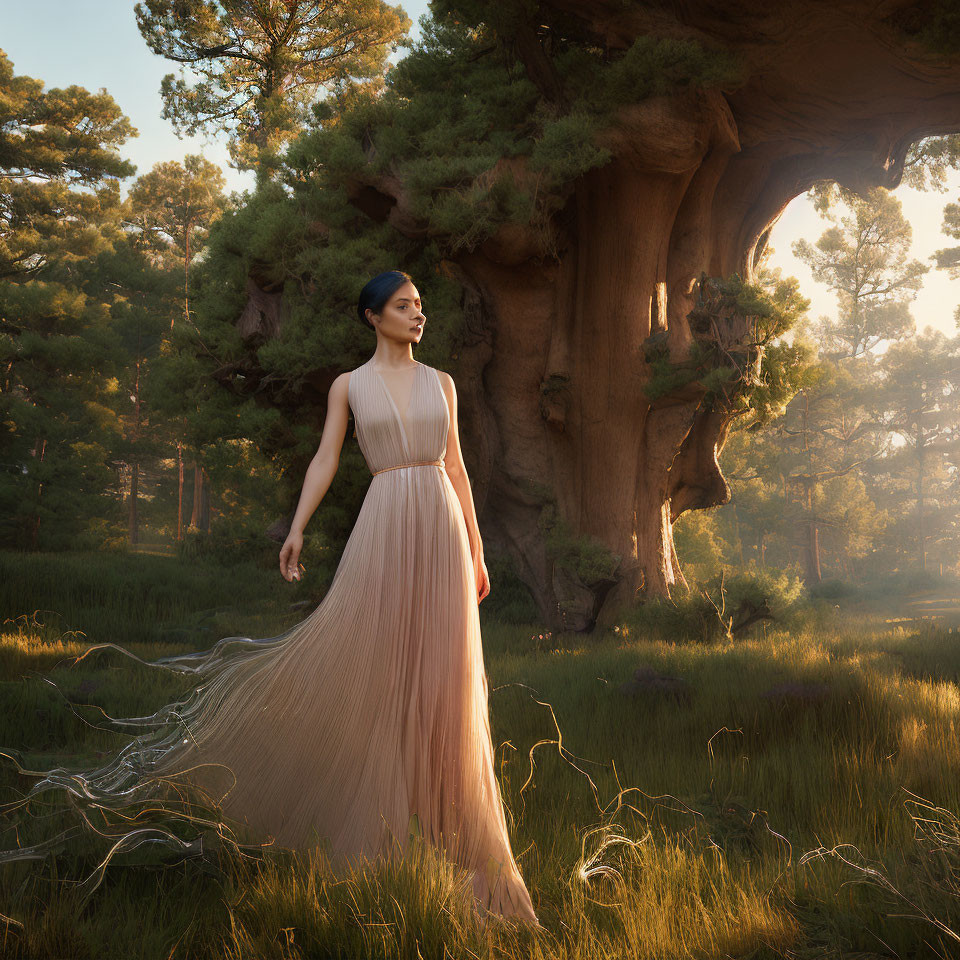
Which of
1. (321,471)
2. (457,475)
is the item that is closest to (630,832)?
(457,475)

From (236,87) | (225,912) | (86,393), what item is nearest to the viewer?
(225,912)

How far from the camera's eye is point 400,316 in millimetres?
3404

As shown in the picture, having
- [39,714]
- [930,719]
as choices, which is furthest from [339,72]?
[930,719]

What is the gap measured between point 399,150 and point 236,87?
780 centimetres

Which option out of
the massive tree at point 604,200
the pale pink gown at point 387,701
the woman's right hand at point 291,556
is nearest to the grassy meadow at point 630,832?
the pale pink gown at point 387,701

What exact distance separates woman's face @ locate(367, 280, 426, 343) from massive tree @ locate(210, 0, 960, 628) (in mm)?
5108

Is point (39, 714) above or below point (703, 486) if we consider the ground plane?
below

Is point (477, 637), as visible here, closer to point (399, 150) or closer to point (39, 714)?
point (39, 714)

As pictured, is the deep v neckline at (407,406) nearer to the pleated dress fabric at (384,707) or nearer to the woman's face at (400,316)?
the pleated dress fabric at (384,707)

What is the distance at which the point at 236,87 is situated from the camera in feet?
48.7

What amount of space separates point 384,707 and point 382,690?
0.06 metres

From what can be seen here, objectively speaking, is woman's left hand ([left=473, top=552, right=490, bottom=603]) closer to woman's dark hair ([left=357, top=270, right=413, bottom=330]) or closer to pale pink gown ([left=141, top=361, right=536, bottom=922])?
pale pink gown ([left=141, top=361, right=536, bottom=922])

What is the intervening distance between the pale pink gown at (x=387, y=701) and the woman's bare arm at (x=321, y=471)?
0.08 m

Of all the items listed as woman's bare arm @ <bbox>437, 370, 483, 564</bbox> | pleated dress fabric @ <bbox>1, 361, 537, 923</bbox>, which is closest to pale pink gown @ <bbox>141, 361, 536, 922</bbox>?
pleated dress fabric @ <bbox>1, 361, 537, 923</bbox>
